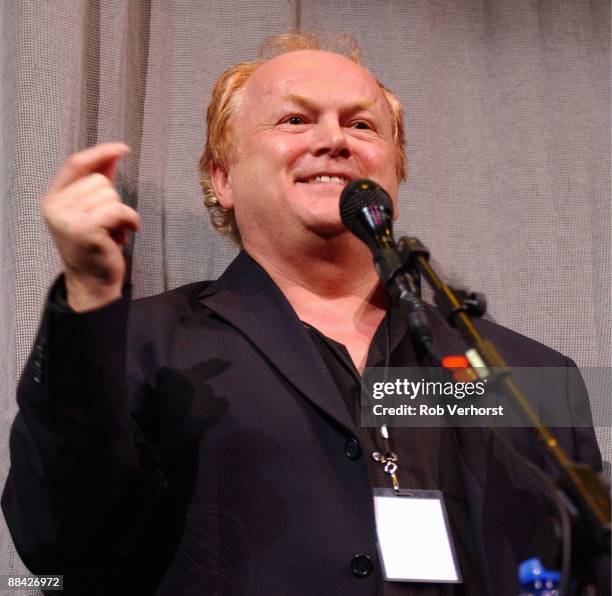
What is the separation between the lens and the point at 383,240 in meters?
1.19

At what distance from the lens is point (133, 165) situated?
1.96 metres

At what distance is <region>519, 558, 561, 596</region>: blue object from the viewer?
110 cm

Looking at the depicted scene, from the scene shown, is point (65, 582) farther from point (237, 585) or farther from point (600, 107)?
point (600, 107)

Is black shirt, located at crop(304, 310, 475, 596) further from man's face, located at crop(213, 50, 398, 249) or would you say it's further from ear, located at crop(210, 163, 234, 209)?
ear, located at crop(210, 163, 234, 209)

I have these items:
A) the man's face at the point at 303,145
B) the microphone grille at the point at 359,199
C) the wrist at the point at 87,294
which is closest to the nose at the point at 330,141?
the man's face at the point at 303,145

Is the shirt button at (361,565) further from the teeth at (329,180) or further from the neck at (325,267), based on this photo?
the teeth at (329,180)

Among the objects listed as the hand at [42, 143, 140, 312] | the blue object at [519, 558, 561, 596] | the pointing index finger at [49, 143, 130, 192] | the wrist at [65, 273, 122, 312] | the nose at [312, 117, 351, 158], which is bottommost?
the blue object at [519, 558, 561, 596]

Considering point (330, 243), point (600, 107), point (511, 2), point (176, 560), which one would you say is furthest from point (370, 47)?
point (176, 560)

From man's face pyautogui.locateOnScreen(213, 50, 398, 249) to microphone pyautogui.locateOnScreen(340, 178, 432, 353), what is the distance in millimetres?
350

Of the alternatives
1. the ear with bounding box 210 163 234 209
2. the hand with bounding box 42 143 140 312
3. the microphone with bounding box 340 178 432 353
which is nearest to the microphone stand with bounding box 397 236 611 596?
the microphone with bounding box 340 178 432 353

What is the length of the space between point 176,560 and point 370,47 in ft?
4.09

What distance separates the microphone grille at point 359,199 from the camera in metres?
1.28

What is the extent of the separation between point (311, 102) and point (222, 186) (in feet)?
0.82

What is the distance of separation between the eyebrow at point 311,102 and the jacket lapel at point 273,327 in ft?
0.93
